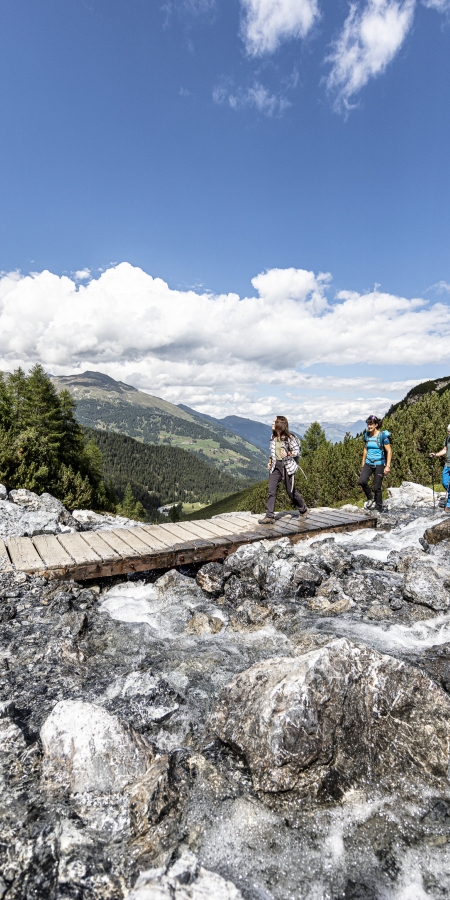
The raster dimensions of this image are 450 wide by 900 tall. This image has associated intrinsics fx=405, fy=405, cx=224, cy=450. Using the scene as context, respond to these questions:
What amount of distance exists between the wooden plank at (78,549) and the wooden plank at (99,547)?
0.06 meters

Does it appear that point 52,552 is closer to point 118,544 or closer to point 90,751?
point 118,544

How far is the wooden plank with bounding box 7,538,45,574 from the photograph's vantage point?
8867mm

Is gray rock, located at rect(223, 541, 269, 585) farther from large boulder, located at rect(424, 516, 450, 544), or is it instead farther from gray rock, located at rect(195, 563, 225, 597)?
large boulder, located at rect(424, 516, 450, 544)

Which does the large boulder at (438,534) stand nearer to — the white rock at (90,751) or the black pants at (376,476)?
the black pants at (376,476)

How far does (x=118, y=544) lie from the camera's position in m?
10.7

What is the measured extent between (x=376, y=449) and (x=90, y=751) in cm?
1208

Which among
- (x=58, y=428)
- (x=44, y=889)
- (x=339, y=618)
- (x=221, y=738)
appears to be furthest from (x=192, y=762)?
(x=58, y=428)

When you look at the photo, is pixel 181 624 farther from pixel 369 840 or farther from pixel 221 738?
pixel 369 840

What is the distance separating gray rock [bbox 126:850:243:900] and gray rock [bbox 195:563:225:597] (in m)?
5.73

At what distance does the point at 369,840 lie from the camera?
3592mm

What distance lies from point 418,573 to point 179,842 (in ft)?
21.5

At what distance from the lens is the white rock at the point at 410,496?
16.7 meters

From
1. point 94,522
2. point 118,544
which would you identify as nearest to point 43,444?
point 94,522

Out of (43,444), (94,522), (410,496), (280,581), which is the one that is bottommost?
(94,522)
